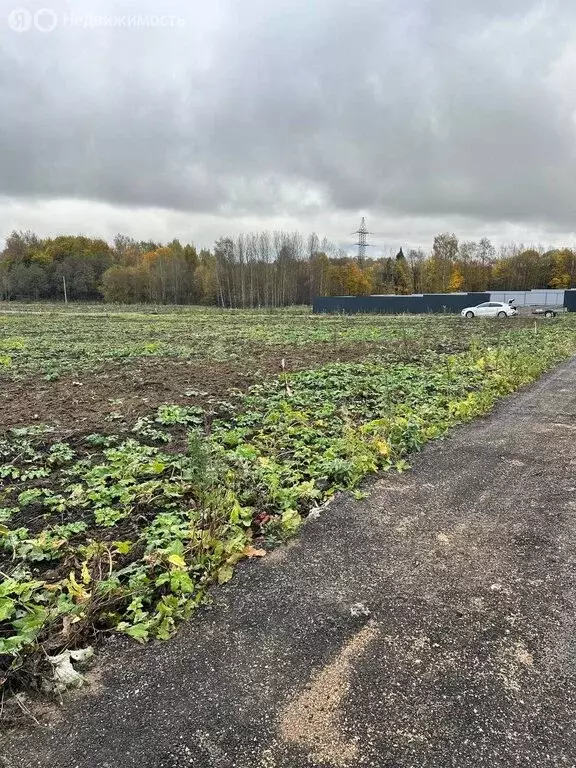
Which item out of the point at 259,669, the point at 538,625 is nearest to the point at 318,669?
the point at 259,669

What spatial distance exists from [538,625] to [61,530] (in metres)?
3.34

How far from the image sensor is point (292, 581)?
3248 millimetres

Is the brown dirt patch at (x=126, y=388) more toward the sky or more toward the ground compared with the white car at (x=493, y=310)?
more toward the ground

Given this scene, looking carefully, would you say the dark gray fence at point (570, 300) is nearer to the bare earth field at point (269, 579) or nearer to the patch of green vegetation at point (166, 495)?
the patch of green vegetation at point (166, 495)

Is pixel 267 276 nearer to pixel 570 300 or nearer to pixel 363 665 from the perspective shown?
pixel 570 300

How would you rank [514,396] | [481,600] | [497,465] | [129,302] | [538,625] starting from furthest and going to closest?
1. [129,302]
2. [514,396]
3. [497,465]
4. [481,600]
5. [538,625]

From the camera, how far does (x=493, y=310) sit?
118 ft

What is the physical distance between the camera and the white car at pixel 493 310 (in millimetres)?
35253

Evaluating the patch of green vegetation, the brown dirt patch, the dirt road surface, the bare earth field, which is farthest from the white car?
the dirt road surface

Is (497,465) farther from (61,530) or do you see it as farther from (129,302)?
(129,302)

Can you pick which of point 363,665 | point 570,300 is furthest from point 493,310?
point 363,665

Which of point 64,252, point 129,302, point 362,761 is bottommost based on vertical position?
point 362,761

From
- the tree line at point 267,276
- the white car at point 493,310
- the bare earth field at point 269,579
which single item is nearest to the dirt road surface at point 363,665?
the bare earth field at point 269,579

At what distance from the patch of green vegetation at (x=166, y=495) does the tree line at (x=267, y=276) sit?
68.6m
